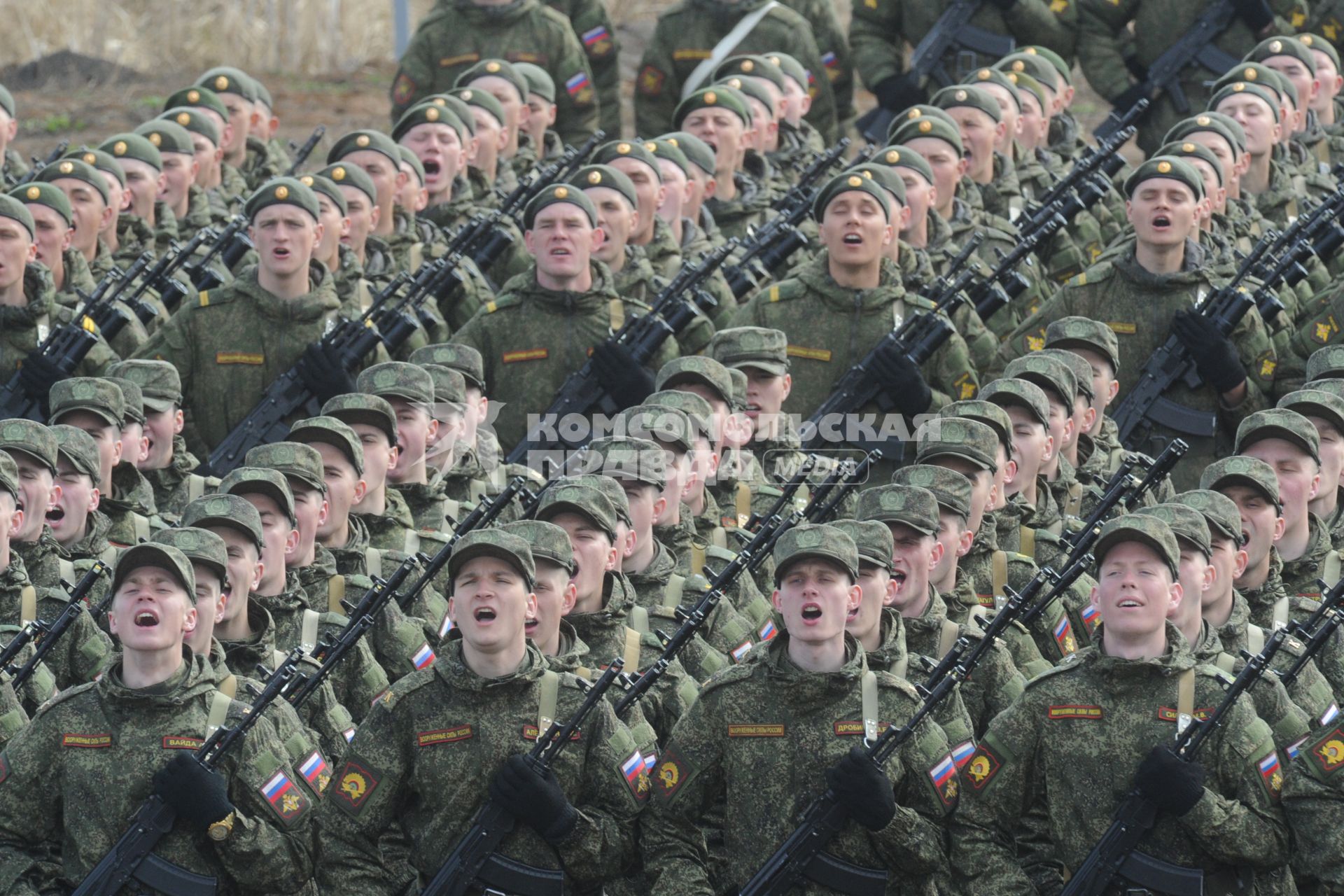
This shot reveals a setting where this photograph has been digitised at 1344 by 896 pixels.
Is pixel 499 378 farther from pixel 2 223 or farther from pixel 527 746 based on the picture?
pixel 527 746

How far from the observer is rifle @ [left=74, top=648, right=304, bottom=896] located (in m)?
12.8

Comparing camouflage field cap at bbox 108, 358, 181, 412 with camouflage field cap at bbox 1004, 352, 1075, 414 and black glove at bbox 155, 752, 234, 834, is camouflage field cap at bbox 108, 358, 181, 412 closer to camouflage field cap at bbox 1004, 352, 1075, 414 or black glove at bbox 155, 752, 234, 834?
camouflage field cap at bbox 1004, 352, 1075, 414

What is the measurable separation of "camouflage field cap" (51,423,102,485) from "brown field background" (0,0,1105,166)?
14.3 m

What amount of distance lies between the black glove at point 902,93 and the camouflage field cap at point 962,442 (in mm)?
9393

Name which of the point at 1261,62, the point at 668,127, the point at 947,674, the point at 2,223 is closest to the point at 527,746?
the point at 947,674

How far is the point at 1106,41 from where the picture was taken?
965 inches

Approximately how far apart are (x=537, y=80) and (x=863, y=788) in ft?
40.1

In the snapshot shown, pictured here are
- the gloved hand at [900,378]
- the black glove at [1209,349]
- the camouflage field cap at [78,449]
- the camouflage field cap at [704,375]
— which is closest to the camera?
the camouflage field cap at [78,449]

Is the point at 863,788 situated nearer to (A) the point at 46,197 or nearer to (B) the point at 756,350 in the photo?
(B) the point at 756,350

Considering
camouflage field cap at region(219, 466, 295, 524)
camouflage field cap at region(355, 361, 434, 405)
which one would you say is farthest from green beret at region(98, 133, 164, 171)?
camouflage field cap at region(219, 466, 295, 524)

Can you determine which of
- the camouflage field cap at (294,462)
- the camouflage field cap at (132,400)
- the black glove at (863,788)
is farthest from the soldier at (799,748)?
the camouflage field cap at (132,400)

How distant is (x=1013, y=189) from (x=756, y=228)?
188 centimetres

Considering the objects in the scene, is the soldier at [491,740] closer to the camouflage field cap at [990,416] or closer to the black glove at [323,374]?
the camouflage field cap at [990,416]

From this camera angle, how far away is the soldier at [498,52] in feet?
82.2
